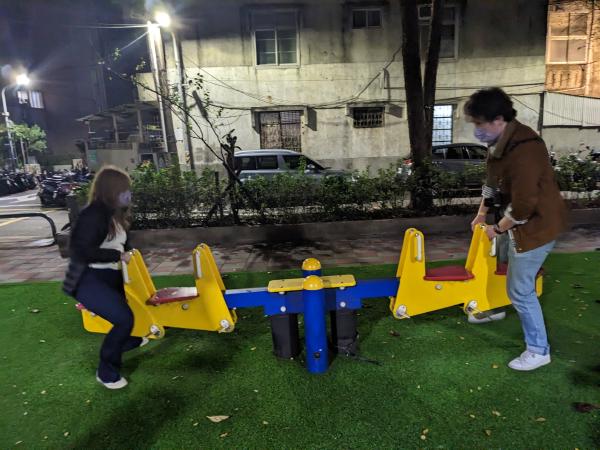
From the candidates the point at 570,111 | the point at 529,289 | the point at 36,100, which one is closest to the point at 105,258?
the point at 529,289

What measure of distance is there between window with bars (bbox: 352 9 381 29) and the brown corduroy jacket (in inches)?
599

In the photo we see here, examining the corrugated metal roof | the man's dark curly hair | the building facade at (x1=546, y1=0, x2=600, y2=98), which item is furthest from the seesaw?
the building facade at (x1=546, y1=0, x2=600, y2=98)

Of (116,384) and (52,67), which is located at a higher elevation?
(52,67)

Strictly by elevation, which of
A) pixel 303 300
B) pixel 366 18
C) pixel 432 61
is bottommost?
pixel 303 300

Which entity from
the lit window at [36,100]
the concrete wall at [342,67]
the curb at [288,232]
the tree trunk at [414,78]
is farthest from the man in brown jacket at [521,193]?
the lit window at [36,100]

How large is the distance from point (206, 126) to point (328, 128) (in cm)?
471

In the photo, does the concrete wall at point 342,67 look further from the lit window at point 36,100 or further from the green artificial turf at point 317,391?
the lit window at point 36,100

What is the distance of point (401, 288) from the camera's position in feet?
10.9

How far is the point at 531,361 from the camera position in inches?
115

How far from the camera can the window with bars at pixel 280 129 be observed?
54.1 feet

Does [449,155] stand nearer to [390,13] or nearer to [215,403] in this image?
[390,13]

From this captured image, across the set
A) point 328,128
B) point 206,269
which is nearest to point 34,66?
point 328,128

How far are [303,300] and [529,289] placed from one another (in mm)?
1478

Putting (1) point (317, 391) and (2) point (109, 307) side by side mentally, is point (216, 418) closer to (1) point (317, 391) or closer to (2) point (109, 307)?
(1) point (317, 391)
